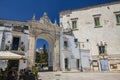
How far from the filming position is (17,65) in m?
17.2

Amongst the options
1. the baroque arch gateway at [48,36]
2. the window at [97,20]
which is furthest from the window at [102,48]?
the baroque arch gateway at [48,36]

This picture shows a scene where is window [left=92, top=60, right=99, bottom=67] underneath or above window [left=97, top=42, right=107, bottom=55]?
underneath

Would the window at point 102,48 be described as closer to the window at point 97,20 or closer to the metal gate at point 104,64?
the metal gate at point 104,64

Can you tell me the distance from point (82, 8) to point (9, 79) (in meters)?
24.1

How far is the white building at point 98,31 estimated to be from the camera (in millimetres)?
25528

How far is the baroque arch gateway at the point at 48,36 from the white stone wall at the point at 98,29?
277 inches

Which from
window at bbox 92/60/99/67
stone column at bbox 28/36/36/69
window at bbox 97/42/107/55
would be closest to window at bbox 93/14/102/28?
window at bbox 97/42/107/55

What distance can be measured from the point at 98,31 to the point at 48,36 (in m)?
11.0

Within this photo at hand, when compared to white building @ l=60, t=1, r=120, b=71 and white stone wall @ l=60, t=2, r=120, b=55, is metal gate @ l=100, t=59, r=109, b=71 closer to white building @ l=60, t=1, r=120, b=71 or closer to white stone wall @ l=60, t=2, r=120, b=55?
white building @ l=60, t=1, r=120, b=71

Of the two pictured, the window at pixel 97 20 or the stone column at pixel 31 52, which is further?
the window at pixel 97 20

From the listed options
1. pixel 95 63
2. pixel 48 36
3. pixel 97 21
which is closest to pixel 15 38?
pixel 48 36

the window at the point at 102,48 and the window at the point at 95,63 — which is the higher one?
the window at the point at 102,48

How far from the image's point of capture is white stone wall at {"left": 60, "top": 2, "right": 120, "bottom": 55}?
1027 inches

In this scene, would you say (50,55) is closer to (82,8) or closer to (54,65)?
(54,65)
